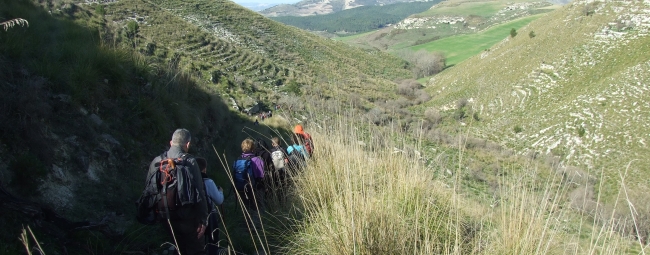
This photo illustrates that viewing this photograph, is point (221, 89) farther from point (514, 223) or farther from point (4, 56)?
point (514, 223)

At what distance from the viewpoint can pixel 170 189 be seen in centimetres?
294

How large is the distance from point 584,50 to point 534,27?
12.2 meters

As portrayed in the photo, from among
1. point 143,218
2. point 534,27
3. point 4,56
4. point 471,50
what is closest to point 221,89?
point 4,56

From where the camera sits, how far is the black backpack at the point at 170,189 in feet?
9.61

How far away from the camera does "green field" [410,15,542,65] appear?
84312 millimetres

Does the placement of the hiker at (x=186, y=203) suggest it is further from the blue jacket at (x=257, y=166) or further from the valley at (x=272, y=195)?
the blue jacket at (x=257, y=166)

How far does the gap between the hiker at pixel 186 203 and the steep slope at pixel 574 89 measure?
2138cm

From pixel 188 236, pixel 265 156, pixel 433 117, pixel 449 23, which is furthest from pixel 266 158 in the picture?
pixel 449 23

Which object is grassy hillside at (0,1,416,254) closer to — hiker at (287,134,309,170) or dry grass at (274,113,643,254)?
hiker at (287,134,309,170)

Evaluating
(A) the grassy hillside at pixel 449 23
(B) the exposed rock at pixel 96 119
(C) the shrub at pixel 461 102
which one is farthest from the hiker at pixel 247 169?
(A) the grassy hillside at pixel 449 23

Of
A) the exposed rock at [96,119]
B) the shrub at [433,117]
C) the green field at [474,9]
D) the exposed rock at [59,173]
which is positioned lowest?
the green field at [474,9]

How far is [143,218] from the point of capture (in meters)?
3.09

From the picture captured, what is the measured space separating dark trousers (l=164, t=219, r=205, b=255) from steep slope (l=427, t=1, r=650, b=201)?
70.0 ft

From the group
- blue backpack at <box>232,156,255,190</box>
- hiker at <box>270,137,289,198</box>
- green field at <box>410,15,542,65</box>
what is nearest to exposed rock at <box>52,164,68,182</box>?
blue backpack at <box>232,156,255,190</box>
